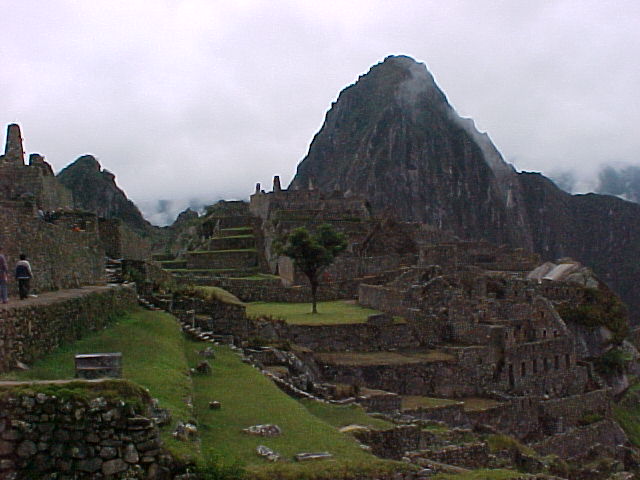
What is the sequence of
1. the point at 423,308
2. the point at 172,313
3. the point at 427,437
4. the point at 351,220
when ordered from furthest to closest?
the point at 351,220 < the point at 423,308 < the point at 172,313 < the point at 427,437

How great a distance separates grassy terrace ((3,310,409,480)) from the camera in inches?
317

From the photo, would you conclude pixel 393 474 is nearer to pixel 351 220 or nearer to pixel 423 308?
pixel 423 308

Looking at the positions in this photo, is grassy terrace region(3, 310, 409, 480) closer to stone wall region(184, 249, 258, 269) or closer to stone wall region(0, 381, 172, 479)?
stone wall region(0, 381, 172, 479)

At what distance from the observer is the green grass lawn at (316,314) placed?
88.1ft

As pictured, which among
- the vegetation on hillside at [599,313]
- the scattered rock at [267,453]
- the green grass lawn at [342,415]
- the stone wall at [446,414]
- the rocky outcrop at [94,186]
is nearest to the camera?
the scattered rock at [267,453]

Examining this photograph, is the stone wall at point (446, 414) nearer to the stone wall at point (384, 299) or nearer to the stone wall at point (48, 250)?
the stone wall at point (384, 299)

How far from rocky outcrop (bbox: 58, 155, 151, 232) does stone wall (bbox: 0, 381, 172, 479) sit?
1680 inches

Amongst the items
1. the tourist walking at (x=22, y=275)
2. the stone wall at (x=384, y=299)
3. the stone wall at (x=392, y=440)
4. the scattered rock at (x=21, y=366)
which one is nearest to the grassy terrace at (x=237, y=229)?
the stone wall at (x=384, y=299)

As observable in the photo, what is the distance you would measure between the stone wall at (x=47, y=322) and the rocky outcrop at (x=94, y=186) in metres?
35.6

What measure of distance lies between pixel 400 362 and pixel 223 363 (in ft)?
33.5

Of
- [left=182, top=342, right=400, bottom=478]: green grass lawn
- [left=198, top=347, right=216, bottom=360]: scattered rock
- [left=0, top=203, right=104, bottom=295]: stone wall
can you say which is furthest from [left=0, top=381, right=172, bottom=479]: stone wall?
[left=198, top=347, right=216, bottom=360]: scattered rock

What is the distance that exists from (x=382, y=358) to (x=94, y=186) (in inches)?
1305

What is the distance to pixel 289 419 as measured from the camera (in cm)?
1068

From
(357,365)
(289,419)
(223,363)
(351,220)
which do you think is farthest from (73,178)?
(289,419)
